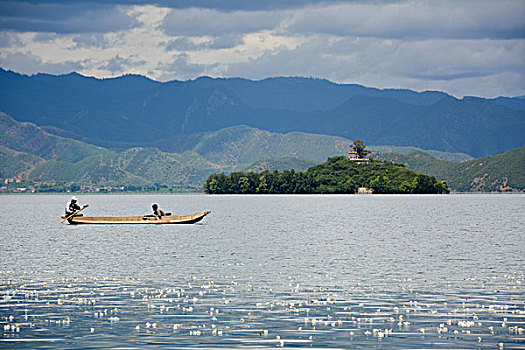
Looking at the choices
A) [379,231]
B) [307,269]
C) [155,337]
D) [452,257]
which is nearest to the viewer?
[155,337]

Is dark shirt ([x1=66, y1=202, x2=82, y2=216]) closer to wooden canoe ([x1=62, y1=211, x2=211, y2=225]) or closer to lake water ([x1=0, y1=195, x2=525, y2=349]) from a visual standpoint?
wooden canoe ([x1=62, y1=211, x2=211, y2=225])

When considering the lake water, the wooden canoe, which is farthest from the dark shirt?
the lake water

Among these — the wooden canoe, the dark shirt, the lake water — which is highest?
the dark shirt

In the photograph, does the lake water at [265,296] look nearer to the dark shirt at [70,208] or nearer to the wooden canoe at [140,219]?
the wooden canoe at [140,219]

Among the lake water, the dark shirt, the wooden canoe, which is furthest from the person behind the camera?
the dark shirt

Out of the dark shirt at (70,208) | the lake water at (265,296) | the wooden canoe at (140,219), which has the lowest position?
the lake water at (265,296)

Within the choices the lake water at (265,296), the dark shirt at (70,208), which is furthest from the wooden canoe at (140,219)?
the lake water at (265,296)

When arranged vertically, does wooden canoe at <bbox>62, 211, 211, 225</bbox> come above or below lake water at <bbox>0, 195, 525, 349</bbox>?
above

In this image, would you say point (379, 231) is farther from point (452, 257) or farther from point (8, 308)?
point (8, 308)

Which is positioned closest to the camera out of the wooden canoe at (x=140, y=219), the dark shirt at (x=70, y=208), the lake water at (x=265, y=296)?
the lake water at (x=265, y=296)

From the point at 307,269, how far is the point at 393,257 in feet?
46.6

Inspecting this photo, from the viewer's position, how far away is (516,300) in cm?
4600

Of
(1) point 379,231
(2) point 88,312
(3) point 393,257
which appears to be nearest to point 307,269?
(3) point 393,257

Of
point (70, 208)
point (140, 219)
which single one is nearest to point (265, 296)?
point (140, 219)
